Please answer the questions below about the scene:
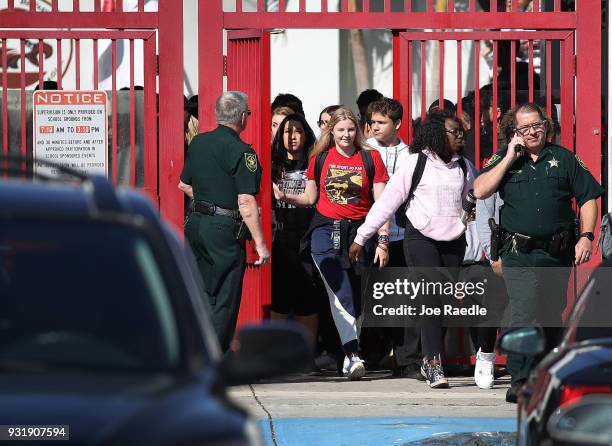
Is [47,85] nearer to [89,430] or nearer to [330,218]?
[330,218]

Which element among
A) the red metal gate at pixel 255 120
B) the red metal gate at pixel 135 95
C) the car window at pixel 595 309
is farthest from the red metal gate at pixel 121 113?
the car window at pixel 595 309

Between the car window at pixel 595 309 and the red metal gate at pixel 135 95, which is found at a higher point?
the red metal gate at pixel 135 95

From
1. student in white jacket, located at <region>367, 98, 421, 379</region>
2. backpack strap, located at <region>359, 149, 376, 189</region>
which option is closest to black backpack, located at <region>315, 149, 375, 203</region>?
backpack strap, located at <region>359, 149, 376, 189</region>

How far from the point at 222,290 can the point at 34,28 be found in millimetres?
2380

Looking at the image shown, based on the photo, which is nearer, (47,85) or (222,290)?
(222,290)

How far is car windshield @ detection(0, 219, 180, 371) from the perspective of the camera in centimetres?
369

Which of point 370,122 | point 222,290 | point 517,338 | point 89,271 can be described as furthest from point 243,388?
point 89,271

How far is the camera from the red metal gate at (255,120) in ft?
33.3

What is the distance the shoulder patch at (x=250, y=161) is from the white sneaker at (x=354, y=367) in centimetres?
163

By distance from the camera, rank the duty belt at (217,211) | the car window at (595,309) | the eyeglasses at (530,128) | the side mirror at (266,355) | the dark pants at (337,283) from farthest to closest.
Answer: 1. the dark pants at (337,283)
2. the duty belt at (217,211)
3. the eyeglasses at (530,128)
4. the car window at (595,309)
5. the side mirror at (266,355)

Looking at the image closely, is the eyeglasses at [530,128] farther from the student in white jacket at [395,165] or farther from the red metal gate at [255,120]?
the red metal gate at [255,120]

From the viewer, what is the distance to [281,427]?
8.40 meters

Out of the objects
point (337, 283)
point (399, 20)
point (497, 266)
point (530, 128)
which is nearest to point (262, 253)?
point (337, 283)

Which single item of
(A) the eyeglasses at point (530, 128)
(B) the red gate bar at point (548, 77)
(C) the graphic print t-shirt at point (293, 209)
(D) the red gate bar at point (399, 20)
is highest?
(D) the red gate bar at point (399, 20)
